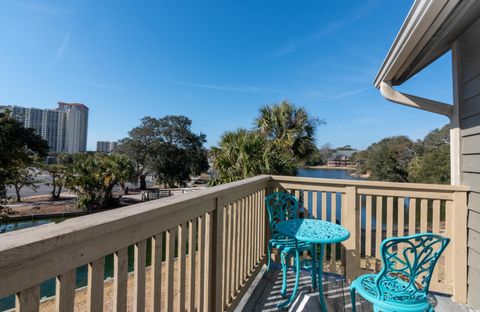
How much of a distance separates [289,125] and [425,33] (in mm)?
8066

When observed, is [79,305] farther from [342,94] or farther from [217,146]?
[342,94]

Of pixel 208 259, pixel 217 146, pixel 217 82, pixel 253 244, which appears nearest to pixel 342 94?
pixel 217 82

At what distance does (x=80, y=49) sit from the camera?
909 centimetres

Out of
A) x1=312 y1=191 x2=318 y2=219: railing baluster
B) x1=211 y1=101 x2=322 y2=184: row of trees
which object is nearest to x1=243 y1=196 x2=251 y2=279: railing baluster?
x1=312 y1=191 x2=318 y2=219: railing baluster

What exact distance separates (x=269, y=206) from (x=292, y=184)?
444 mm

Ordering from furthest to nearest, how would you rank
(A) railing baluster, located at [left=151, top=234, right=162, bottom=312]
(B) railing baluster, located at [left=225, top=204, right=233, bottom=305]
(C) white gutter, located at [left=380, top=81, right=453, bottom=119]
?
(C) white gutter, located at [left=380, top=81, right=453, bottom=119]
(B) railing baluster, located at [left=225, top=204, right=233, bottom=305]
(A) railing baluster, located at [left=151, top=234, right=162, bottom=312]

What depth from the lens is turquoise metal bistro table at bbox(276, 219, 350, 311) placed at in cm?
184

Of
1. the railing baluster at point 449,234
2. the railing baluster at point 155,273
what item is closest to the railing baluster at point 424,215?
the railing baluster at point 449,234

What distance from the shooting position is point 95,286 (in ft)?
2.51

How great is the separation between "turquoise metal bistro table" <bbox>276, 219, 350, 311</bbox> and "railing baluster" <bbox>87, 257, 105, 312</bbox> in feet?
4.66

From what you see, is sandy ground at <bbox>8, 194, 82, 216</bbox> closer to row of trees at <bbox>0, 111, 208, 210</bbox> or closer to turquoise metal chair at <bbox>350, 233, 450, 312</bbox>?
row of trees at <bbox>0, 111, 208, 210</bbox>

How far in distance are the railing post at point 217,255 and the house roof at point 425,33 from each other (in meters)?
1.90

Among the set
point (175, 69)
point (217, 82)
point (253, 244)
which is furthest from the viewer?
point (217, 82)

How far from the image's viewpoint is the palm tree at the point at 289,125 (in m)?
9.41
